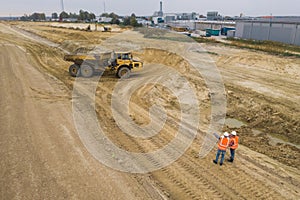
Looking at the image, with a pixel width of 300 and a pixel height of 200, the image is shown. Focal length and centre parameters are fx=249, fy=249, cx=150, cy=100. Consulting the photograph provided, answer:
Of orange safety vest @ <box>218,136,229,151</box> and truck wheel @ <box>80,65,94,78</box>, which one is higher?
truck wheel @ <box>80,65,94,78</box>

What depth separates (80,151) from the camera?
A: 27.3 ft

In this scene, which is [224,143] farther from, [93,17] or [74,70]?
[93,17]

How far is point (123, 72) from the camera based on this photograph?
17.5 metres

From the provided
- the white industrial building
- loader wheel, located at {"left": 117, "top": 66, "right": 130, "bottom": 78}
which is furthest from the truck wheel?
the white industrial building

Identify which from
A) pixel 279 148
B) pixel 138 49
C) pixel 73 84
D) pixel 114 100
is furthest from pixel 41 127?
pixel 138 49

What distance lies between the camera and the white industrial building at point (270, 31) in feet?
118

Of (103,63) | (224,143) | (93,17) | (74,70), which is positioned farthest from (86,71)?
(93,17)

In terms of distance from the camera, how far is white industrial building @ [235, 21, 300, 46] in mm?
36037

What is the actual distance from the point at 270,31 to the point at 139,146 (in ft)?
131

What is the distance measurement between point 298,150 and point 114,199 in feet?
24.6

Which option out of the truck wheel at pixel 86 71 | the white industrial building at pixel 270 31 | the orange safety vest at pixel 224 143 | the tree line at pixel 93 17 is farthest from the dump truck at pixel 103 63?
the tree line at pixel 93 17

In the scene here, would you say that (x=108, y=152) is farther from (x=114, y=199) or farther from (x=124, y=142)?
(x=114, y=199)

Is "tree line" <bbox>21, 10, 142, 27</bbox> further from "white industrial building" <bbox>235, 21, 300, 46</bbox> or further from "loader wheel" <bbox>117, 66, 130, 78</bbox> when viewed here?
"loader wheel" <bbox>117, 66, 130, 78</bbox>

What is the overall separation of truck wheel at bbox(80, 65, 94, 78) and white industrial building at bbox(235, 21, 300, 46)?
31.4 metres
